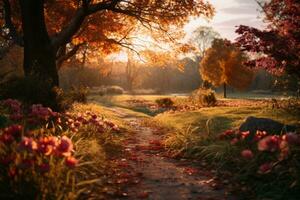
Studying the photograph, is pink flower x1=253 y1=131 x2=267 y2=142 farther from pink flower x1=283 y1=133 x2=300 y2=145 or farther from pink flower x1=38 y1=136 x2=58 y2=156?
pink flower x1=38 y1=136 x2=58 y2=156

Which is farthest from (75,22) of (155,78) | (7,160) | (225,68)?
(155,78)

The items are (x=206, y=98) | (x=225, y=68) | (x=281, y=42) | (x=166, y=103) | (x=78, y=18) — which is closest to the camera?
(x=281, y=42)

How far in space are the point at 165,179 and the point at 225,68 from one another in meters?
35.8

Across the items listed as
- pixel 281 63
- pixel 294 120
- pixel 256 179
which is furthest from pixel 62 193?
pixel 294 120

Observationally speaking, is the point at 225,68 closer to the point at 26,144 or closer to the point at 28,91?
the point at 28,91

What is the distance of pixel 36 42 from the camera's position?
14.8 m

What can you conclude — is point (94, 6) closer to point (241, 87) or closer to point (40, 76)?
point (40, 76)

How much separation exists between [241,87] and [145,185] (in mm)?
36574

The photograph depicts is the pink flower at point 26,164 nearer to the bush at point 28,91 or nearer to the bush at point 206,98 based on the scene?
the bush at point 28,91

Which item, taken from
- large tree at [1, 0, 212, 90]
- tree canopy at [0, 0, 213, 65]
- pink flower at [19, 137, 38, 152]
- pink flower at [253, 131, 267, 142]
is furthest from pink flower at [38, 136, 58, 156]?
tree canopy at [0, 0, 213, 65]

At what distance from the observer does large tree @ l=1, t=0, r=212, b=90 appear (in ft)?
48.4

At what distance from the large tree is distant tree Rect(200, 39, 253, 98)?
23.0m

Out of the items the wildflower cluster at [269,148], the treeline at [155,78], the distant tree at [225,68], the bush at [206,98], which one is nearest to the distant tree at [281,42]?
the wildflower cluster at [269,148]

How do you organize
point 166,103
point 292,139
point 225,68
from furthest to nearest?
1. point 225,68
2. point 166,103
3. point 292,139
